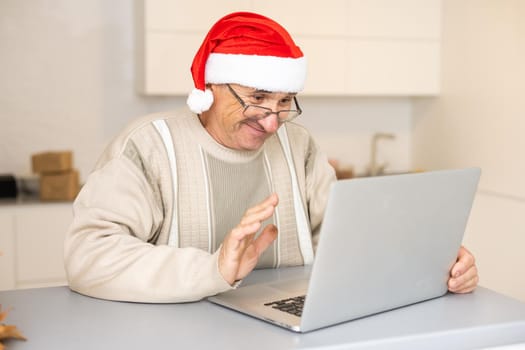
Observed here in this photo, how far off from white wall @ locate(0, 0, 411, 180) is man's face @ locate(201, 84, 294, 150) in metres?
1.89

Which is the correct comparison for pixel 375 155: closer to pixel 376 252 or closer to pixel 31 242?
pixel 31 242

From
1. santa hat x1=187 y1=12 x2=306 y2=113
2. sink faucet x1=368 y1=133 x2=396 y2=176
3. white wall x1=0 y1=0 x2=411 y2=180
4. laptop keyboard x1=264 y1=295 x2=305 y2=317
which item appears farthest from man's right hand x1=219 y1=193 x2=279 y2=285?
sink faucet x1=368 y1=133 x2=396 y2=176

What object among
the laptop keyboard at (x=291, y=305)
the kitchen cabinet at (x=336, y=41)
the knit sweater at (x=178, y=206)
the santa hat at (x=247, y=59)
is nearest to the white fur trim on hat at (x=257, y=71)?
the santa hat at (x=247, y=59)

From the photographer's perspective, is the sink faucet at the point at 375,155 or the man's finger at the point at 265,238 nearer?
the man's finger at the point at 265,238

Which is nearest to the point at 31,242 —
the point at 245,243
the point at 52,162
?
the point at 52,162

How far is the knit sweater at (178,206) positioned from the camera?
178 cm

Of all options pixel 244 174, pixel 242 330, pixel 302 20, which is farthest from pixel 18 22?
pixel 242 330

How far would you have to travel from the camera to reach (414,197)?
161cm

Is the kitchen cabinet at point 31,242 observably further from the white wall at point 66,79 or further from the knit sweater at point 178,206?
the knit sweater at point 178,206

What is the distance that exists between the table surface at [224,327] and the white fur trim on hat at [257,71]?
0.64 meters

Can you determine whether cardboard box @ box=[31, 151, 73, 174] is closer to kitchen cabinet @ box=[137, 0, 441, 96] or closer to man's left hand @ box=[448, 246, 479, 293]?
kitchen cabinet @ box=[137, 0, 441, 96]

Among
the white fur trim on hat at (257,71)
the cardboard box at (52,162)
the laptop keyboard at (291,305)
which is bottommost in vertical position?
the laptop keyboard at (291,305)

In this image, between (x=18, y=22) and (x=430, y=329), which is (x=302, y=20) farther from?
(x=430, y=329)

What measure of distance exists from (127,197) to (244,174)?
413mm
